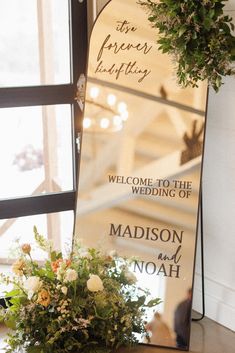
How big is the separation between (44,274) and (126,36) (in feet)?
3.79

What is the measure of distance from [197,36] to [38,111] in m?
0.99

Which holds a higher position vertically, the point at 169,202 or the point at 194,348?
the point at 169,202

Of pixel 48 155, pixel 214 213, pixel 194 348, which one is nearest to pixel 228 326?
pixel 194 348

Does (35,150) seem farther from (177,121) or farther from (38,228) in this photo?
(177,121)

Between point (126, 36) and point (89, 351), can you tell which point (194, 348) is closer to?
point (89, 351)

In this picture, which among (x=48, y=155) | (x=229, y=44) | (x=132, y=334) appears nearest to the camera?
(x=229, y=44)

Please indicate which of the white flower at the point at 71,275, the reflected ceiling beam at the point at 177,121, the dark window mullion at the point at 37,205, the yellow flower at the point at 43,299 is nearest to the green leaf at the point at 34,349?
the yellow flower at the point at 43,299

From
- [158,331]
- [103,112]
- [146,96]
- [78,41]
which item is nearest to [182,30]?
[146,96]

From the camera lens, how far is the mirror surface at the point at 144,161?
244cm

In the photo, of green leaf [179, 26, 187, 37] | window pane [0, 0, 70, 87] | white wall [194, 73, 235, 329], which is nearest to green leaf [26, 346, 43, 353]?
white wall [194, 73, 235, 329]

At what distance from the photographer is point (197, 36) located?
7.15 ft

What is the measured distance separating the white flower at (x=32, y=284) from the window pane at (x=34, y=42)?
3.28ft

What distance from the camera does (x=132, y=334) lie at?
2.38 metres

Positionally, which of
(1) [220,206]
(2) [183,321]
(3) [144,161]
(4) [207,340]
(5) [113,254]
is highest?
(3) [144,161]
